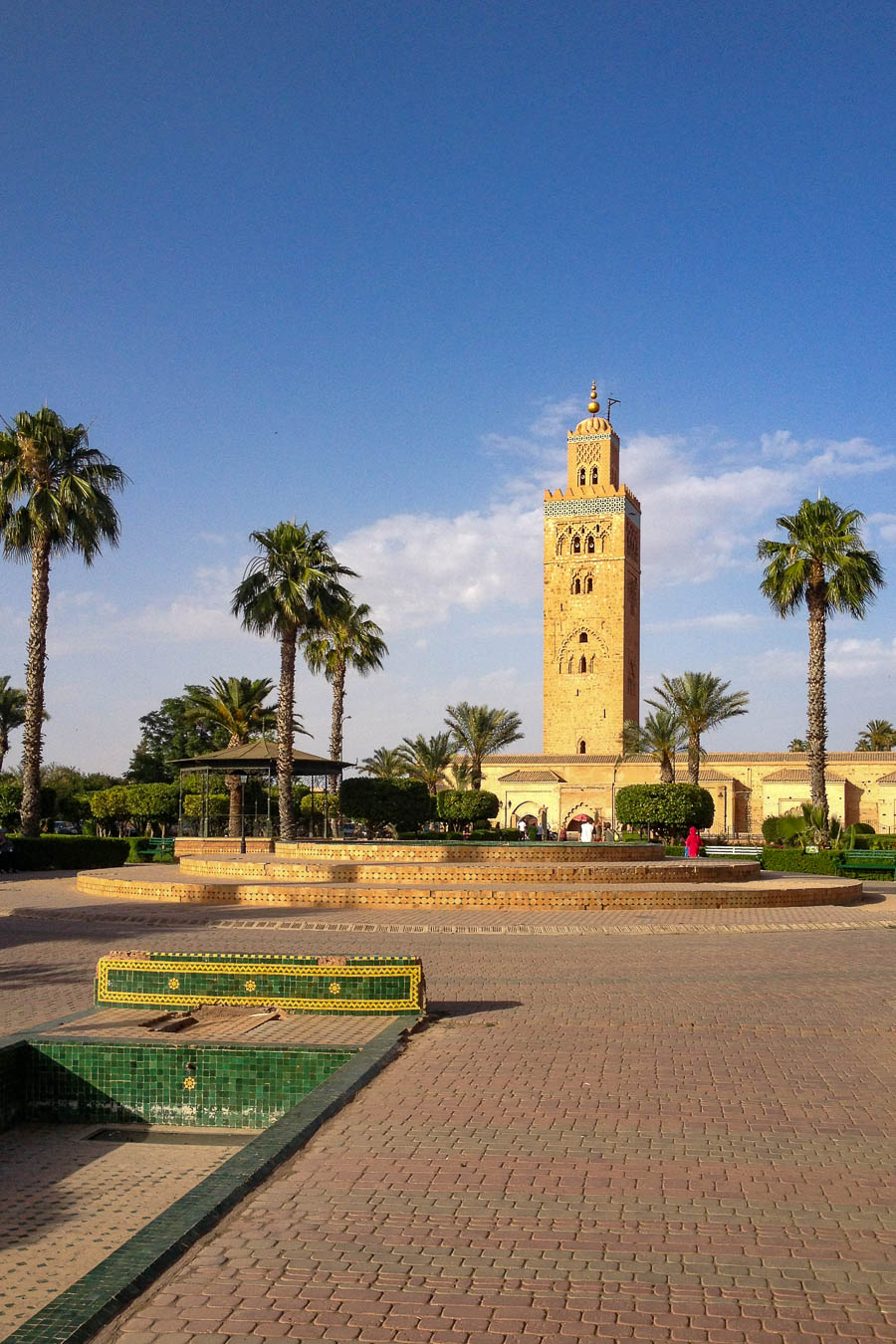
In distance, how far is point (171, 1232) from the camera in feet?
12.4

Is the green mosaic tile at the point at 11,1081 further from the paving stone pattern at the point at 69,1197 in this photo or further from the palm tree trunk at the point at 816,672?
the palm tree trunk at the point at 816,672

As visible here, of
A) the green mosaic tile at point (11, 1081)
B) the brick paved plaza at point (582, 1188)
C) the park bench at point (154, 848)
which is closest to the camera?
the brick paved plaza at point (582, 1188)

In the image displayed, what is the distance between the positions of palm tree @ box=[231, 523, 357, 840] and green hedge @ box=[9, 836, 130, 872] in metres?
4.25

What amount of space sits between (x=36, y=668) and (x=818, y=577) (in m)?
19.5

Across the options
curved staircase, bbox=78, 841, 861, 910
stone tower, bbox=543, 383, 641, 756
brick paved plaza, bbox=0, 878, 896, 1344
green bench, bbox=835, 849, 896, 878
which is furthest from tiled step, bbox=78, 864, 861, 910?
stone tower, bbox=543, 383, 641, 756

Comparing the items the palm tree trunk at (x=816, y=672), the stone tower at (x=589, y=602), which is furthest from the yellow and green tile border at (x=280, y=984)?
the stone tower at (x=589, y=602)

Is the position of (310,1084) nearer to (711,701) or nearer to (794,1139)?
(794,1139)

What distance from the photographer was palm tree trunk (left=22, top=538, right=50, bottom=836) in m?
25.9

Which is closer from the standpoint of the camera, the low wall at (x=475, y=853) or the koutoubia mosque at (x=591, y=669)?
the low wall at (x=475, y=853)

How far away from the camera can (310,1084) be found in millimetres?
6199

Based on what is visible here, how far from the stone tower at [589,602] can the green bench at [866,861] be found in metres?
41.2

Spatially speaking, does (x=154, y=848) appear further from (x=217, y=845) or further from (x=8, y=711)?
(x=8, y=711)

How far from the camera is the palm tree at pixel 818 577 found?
94.7 feet

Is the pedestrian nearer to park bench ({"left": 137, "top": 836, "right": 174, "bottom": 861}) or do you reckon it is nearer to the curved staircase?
the curved staircase
